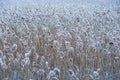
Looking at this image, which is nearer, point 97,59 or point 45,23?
point 97,59

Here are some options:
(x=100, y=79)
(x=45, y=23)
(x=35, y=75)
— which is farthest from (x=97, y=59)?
(x=45, y=23)

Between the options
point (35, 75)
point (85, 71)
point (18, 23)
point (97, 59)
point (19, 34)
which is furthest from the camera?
point (18, 23)

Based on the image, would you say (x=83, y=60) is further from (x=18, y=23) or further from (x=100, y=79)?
(x=18, y=23)

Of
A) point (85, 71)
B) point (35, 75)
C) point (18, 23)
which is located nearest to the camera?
point (35, 75)

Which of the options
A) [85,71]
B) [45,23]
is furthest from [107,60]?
[45,23]

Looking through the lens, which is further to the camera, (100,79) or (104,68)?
(104,68)

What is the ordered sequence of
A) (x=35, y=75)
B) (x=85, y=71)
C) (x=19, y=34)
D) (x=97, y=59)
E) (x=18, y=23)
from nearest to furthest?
1. (x=35, y=75)
2. (x=85, y=71)
3. (x=97, y=59)
4. (x=19, y=34)
5. (x=18, y=23)

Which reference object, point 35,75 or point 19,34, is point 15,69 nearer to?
point 35,75

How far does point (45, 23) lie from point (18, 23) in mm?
425

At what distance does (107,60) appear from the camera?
276cm

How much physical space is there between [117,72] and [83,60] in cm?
33

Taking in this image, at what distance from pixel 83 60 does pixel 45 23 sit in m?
1.97

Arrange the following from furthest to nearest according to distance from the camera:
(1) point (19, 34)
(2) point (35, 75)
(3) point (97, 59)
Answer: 1. (1) point (19, 34)
2. (3) point (97, 59)
3. (2) point (35, 75)

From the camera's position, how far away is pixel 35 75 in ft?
7.59
